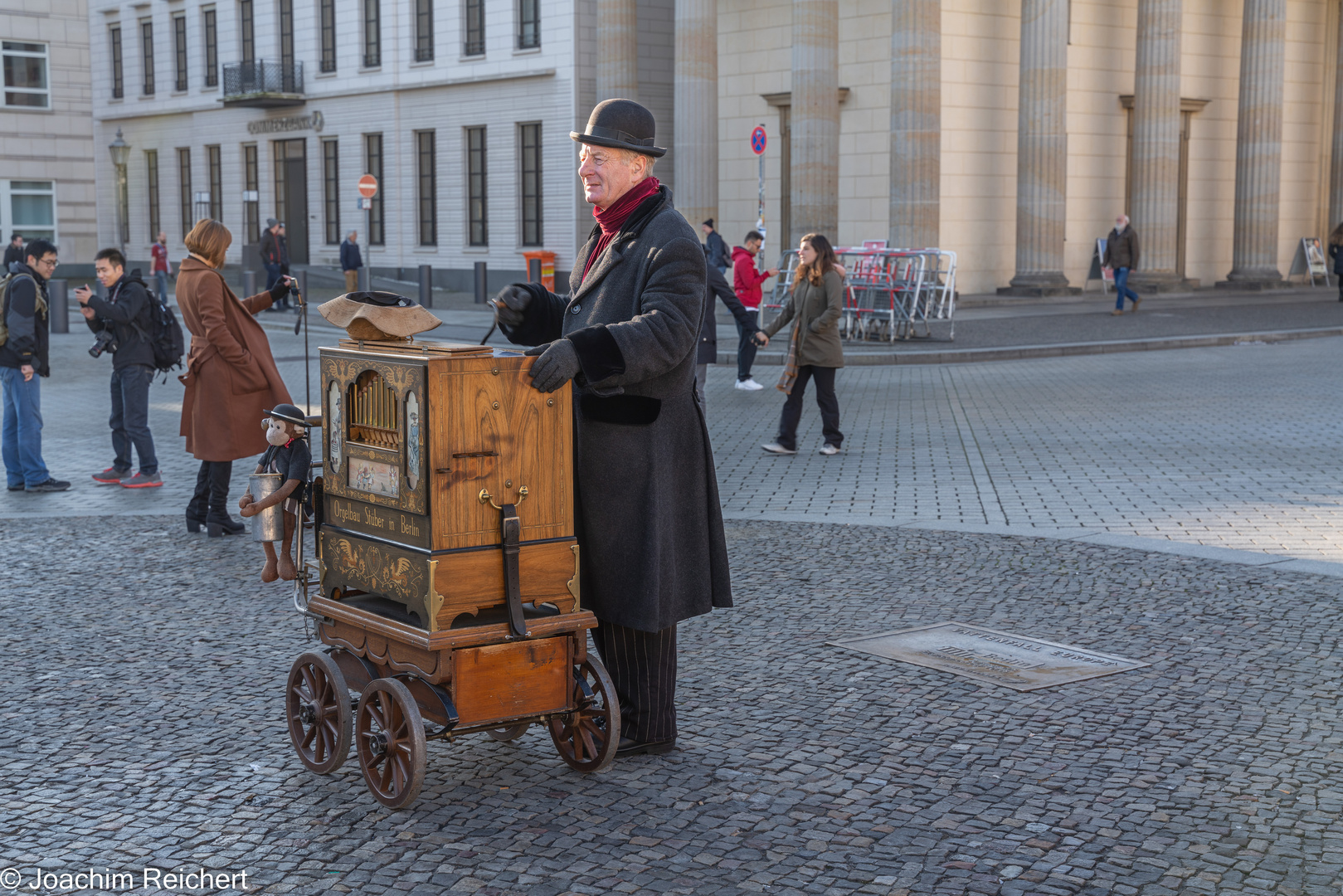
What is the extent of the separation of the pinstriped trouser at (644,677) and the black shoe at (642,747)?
0.01m

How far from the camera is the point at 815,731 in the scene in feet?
16.6

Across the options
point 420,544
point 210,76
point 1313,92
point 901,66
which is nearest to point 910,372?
point 901,66

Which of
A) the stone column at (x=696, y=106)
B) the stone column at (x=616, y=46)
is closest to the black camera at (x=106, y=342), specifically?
the stone column at (x=696, y=106)

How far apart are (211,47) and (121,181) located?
5.50m

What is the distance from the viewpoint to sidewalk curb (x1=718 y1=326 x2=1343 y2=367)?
20906mm

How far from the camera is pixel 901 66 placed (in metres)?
28.8

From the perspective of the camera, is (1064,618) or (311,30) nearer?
(1064,618)

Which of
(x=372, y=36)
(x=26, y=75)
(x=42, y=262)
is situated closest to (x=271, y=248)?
(x=372, y=36)

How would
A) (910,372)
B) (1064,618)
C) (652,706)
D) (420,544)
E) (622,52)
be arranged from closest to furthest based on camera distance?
(420,544) → (652,706) → (1064,618) → (910,372) → (622,52)

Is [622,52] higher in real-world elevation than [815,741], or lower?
higher

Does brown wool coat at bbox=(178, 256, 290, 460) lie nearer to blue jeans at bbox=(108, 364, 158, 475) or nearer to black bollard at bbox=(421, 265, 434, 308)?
blue jeans at bbox=(108, 364, 158, 475)

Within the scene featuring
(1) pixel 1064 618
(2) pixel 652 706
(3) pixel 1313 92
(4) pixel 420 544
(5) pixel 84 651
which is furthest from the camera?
(3) pixel 1313 92

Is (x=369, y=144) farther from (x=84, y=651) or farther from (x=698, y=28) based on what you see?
(x=84, y=651)

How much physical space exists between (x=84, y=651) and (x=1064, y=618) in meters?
4.25
